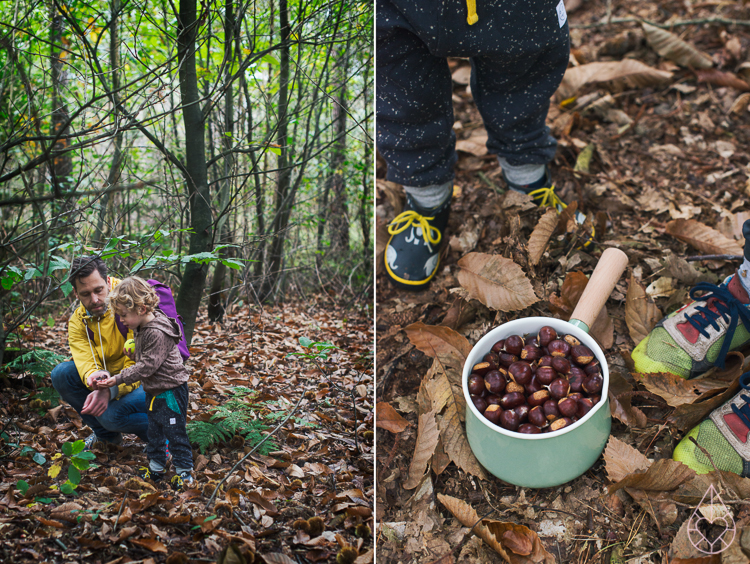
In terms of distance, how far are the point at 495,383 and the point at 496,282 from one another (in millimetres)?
467

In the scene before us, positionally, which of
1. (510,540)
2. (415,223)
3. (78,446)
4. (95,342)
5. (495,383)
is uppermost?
(95,342)

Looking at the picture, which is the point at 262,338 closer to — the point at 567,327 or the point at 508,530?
the point at 508,530

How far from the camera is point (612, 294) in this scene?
1.90m

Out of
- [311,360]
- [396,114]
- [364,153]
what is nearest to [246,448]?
[311,360]

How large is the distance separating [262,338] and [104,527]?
1.75 ft

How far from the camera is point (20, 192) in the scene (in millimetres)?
1083

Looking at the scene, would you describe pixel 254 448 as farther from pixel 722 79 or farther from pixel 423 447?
pixel 722 79

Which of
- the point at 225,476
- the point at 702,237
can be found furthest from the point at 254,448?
the point at 702,237

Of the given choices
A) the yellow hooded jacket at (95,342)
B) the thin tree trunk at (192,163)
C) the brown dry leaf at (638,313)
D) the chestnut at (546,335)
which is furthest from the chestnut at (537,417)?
the yellow hooded jacket at (95,342)

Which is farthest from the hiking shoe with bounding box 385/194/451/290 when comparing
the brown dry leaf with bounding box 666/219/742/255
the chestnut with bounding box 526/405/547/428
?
the brown dry leaf with bounding box 666/219/742/255

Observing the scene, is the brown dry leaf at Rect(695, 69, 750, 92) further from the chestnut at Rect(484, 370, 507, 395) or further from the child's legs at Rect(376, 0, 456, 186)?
the chestnut at Rect(484, 370, 507, 395)

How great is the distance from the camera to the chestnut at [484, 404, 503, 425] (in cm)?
139

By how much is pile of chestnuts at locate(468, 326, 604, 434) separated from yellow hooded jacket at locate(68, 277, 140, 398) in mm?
915

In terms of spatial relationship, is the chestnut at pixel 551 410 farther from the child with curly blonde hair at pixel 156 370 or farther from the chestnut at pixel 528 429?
the child with curly blonde hair at pixel 156 370
